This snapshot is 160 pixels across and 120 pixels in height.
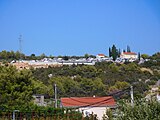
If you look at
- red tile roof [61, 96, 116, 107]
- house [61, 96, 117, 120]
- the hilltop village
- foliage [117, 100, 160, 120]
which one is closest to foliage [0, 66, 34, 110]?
the hilltop village

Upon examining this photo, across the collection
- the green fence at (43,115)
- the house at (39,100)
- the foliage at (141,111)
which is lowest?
the green fence at (43,115)

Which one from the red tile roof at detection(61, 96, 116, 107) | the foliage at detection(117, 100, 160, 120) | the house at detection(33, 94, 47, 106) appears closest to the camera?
the foliage at detection(117, 100, 160, 120)

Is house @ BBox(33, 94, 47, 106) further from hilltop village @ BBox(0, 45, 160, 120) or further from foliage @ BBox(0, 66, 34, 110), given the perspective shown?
foliage @ BBox(0, 66, 34, 110)

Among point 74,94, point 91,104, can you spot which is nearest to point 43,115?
point 91,104

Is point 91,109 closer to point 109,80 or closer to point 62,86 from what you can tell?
point 62,86

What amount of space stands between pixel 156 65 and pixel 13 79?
4682cm

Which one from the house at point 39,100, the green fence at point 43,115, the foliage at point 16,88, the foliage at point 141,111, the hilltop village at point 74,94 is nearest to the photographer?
the foliage at point 141,111

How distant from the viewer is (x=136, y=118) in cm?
896

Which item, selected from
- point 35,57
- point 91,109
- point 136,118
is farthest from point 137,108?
point 35,57

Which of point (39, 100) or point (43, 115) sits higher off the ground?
point (39, 100)

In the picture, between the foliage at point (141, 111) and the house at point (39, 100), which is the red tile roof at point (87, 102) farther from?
the foliage at point (141, 111)

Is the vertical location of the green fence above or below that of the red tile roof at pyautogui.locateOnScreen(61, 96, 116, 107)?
below

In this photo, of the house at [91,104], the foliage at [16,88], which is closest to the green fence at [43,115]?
the foliage at [16,88]

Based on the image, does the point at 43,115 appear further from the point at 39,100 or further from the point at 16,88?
the point at 39,100
